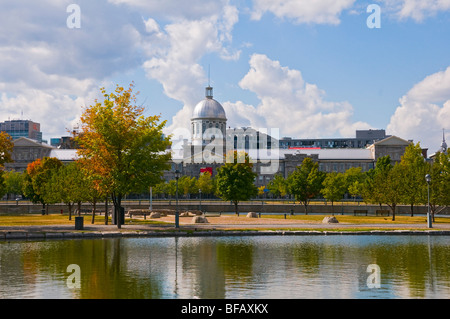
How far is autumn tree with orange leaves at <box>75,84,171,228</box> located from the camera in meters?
45.0

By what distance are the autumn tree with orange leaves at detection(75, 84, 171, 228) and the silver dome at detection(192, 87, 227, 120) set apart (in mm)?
132534

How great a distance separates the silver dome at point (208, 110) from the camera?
179875 mm

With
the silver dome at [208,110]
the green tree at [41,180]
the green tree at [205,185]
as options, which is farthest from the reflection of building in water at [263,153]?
the green tree at [41,180]

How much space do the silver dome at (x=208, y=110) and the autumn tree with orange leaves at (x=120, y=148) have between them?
133m

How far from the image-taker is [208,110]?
180250 mm

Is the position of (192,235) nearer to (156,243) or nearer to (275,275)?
(156,243)

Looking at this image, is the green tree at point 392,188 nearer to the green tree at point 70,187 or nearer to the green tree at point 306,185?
the green tree at point 306,185

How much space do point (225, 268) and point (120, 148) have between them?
2562 centimetres

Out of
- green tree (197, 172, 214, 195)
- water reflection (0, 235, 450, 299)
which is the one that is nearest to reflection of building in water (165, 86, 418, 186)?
green tree (197, 172, 214, 195)

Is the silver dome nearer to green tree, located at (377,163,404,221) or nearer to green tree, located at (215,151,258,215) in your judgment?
green tree, located at (215,151,258,215)

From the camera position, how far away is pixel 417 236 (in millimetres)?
38406

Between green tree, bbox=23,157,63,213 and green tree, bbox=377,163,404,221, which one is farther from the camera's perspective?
green tree, bbox=23,157,63,213

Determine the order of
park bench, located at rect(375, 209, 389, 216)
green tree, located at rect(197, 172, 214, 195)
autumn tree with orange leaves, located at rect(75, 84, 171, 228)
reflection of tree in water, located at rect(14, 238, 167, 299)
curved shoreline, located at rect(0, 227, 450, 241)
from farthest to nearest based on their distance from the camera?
green tree, located at rect(197, 172, 214, 195) → park bench, located at rect(375, 209, 389, 216) → autumn tree with orange leaves, located at rect(75, 84, 171, 228) → curved shoreline, located at rect(0, 227, 450, 241) → reflection of tree in water, located at rect(14, 238, 167, 299)
